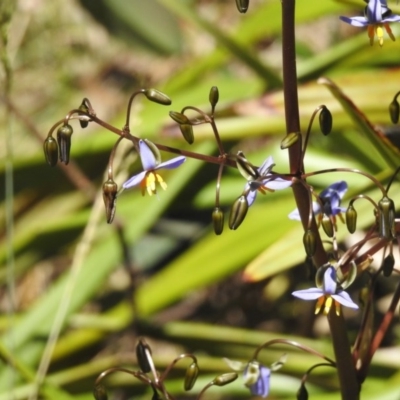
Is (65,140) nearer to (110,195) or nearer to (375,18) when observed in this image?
(110,195)

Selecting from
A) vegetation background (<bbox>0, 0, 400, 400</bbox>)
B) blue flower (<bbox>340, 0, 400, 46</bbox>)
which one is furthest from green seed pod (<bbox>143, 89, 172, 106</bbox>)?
vegetation background (<bbox>0, 0, 400, 400</bbox>)

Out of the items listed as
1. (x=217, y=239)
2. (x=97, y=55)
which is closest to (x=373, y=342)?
(x=217, y=239)

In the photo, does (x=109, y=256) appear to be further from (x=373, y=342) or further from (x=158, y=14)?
(x=158, y=14)

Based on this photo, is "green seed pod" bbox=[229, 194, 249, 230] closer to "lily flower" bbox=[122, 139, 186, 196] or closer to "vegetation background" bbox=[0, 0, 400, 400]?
"lily flower" bbox=[122, 139, 186, 196]

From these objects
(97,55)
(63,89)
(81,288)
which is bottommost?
(81,288)

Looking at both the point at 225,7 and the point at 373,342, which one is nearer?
the point at 373,342

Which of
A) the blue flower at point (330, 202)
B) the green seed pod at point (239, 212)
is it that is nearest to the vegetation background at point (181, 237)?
the blue flower at point (330, 202)

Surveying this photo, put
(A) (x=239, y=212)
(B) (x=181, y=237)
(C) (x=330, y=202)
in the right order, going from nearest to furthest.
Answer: (A) (x=239, y=212), (C) (x=330, y=202), (B) (x=181, y=237)

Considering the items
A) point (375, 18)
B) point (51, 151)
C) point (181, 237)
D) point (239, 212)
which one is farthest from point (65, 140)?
point (181, 237)

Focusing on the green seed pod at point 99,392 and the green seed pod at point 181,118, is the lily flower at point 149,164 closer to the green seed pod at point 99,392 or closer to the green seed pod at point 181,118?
the green seed pod at point 181,118

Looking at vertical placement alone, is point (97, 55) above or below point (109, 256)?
above
